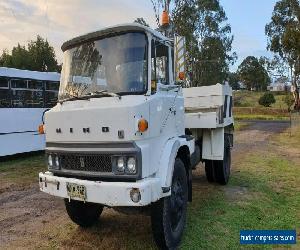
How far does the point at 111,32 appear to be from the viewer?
519cm

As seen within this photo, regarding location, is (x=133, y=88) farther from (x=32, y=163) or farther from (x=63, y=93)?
(x=32, y=163)

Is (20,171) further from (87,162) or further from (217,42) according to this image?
(217,42)

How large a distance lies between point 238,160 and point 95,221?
7.10 meters

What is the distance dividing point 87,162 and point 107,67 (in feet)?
4.25

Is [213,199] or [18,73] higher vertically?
[18,73]

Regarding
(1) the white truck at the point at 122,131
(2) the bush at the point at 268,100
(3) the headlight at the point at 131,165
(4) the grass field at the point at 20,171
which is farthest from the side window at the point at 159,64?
(2) the bush at the point at 268,100

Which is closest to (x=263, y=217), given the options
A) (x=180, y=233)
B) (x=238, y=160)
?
(x=180, y=233)

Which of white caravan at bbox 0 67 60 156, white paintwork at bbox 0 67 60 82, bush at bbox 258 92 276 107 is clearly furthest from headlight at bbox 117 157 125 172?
bush at bbox 258 92 276 107

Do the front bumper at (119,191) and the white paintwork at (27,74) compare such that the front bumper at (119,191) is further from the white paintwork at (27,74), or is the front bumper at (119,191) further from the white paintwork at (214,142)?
the white paintwork at (27,74)

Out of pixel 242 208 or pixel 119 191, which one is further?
pixel 242 208

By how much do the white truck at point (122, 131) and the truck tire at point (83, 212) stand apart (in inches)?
0.7

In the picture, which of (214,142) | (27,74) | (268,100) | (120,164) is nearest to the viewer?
(120,164)

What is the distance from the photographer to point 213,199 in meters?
7.59

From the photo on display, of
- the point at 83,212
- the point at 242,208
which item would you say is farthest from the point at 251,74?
the point at 83,212
